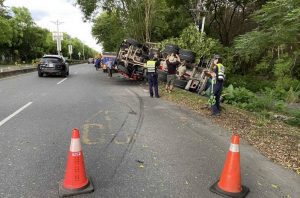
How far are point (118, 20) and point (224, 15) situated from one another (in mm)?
10156

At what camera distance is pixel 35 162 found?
5.21 m

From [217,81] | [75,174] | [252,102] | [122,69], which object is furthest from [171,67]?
[75,174]

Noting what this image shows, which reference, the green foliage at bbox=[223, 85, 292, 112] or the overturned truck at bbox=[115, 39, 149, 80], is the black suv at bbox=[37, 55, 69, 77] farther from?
the green foliage at bbox=[223, 85, 292, 112]

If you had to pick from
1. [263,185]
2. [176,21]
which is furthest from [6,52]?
[263,185]

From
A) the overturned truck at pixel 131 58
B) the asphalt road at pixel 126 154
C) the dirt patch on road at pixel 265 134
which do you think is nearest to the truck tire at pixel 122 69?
Result: the overturned truck at pixel 131 58

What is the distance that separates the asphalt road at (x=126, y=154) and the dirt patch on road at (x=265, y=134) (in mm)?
309

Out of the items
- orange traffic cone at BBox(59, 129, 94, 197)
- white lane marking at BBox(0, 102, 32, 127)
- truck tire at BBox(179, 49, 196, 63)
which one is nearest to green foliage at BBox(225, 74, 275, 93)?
truck tire at BBox(179, 49, 196, 63)

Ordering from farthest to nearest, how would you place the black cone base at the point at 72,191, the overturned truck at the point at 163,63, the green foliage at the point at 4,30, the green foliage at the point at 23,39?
the green foliage at the point at 23,39 → the green foliage at the point at 4,30 → the overturned truck at the point at 163,63 → the black cone base at the point at 72,191

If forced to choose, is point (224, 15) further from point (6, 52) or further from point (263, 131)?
point (6, 52)

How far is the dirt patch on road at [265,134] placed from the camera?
628 cm

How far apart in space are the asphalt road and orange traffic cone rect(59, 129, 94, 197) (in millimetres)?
142

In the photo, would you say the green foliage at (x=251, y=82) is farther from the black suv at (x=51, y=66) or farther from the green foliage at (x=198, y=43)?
the black suv at (x=51, y=66)

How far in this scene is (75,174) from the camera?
4.27m

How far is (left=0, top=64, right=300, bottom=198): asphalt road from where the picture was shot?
4.49 metres
